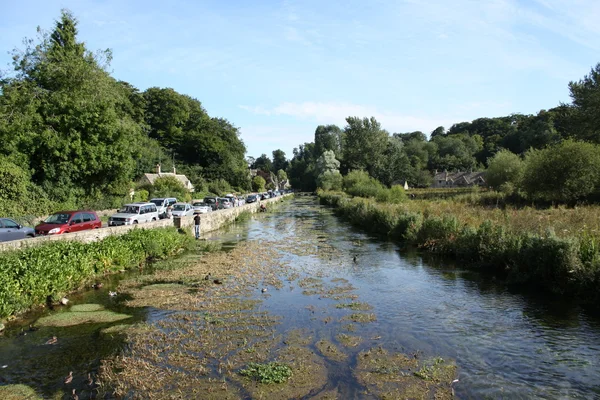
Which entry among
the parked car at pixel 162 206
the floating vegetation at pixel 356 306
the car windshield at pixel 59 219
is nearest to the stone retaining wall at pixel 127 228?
the car windshield at pixel 59 219

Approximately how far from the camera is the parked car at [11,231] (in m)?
17.7

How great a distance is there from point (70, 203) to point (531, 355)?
33.4 meters

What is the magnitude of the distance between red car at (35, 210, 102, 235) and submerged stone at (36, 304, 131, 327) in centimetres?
912

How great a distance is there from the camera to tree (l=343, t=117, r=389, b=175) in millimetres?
95438

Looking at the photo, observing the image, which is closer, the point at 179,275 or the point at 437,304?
the point at 437,304

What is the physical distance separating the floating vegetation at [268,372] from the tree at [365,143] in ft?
292

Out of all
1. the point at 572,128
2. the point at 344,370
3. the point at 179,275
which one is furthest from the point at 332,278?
the point at 572,128

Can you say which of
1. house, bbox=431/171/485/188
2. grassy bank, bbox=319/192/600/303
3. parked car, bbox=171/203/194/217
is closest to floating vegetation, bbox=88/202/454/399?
grassy bank, bbox=319/192/600/303

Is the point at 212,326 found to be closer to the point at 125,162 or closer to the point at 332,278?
the point at 332,278

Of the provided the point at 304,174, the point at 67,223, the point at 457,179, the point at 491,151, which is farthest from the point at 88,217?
the point at 491,151

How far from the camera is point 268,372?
8.06 m

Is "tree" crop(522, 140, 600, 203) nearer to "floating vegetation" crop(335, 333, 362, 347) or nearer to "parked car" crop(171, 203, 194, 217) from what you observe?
"parked car" crop(171, 203, 194, 217)

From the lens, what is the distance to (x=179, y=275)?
54.6 ft

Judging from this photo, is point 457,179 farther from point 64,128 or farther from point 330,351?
point 330,351
